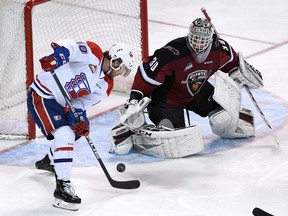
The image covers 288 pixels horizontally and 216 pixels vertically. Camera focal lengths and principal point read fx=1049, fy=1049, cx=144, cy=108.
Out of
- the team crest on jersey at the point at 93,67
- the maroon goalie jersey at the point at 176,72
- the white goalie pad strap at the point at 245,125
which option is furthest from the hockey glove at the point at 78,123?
the white goalie pad strap at the point at 245,125

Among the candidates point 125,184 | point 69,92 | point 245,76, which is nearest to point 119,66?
point 69,92

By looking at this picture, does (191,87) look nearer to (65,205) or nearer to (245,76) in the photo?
(245,76)

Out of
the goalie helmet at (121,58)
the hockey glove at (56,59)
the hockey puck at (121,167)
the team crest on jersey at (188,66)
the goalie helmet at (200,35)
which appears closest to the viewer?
the hockey glove at (56,59)

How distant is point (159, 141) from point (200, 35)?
565 mm

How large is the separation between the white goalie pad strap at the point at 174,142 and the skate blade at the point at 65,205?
77 centimetres

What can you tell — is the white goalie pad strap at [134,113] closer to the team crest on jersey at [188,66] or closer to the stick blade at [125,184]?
the team crest on jersey at [188,66]

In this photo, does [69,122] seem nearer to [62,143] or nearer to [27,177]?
[62,143]

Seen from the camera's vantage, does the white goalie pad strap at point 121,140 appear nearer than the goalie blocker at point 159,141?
No

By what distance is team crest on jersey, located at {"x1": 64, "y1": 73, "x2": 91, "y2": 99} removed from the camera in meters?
4.73

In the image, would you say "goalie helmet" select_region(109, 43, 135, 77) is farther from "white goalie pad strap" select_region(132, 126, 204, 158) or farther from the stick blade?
"white goalie pad strap" select_region(132, 126, 204, 158)

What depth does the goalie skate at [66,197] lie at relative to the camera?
455 centimetres

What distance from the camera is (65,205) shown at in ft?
15.0

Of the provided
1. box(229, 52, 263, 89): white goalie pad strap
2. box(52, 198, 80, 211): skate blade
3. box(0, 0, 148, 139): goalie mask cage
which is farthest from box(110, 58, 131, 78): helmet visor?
box(229, 52, 263, 89): white goalie pad strap

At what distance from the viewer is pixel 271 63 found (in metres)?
7.09
